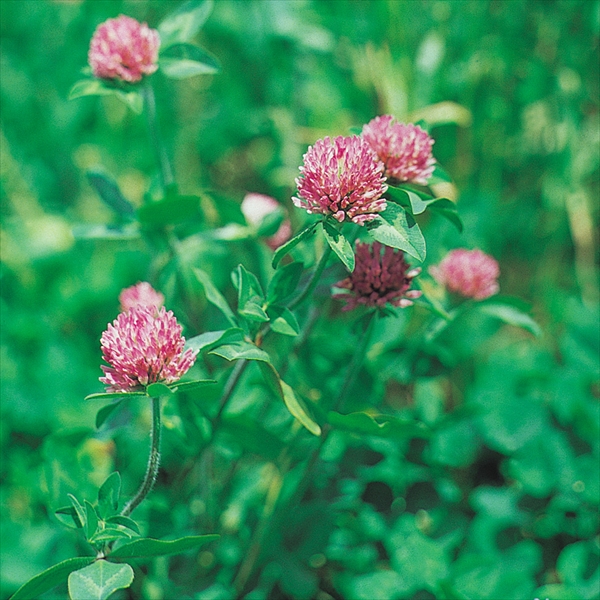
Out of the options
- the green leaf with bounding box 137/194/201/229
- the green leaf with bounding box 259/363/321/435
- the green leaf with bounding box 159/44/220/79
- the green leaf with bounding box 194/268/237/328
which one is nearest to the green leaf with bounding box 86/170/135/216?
the green leaf with bounding box 137/194/201/229

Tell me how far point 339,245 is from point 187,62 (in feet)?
1.36

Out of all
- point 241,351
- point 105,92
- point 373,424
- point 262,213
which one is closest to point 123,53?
point 105,92

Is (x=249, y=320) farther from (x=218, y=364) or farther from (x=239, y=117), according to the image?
(x=239, y=117)

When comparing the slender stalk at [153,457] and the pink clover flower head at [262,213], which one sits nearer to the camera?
the slender stalk at [153,457]

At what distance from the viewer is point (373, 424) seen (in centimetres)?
79

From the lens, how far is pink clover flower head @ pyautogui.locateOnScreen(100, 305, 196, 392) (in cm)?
65

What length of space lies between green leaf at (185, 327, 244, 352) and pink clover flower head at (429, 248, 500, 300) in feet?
1.10

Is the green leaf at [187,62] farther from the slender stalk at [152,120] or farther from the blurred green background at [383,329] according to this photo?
the blurred green background at [383,329]

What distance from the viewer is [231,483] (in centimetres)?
109

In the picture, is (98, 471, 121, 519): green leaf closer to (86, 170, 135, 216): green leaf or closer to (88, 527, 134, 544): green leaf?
(88, 527, 134, 544): green leaf

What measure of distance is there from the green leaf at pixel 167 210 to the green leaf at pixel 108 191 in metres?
0.07

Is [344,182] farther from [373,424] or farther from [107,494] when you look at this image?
[107,494]

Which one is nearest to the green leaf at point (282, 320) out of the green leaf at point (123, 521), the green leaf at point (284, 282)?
the green leaf at point (284, 282)

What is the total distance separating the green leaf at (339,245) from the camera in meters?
0.63
